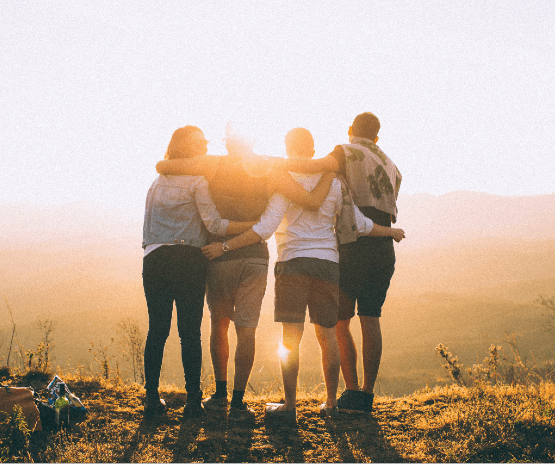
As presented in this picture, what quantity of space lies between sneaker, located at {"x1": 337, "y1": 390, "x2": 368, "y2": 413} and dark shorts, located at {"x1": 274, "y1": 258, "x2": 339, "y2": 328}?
0.75m

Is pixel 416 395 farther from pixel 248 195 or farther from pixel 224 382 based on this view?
pixel 248 195

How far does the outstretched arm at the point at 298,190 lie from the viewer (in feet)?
10.5

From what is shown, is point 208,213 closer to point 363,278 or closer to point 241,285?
point 241,285

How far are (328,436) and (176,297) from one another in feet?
4.92

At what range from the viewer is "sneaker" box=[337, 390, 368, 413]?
3.51 metres

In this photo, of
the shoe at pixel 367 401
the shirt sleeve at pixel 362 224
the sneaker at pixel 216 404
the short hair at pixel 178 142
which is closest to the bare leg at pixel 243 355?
the sneaker at pixel 216 404

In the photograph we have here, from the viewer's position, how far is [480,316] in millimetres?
22141

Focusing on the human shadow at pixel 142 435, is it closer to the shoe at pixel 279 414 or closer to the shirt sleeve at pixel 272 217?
the shoe at pixel 279 414

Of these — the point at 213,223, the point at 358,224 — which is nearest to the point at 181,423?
the point at 213,223

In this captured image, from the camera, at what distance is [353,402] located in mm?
3514

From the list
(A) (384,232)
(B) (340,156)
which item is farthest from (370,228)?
(B) (340,156)

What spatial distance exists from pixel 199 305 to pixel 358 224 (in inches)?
55.1

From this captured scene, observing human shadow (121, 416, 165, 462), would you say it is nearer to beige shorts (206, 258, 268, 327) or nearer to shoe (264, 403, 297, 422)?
shoe (264, 403, 297, 422)

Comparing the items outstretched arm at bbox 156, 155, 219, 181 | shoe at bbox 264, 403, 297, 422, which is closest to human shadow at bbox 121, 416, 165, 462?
shoe at bbox 264, 403, 297, 422
